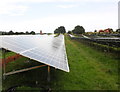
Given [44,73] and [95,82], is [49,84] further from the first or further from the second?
[95,82]

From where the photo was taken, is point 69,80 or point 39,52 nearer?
point 39,52

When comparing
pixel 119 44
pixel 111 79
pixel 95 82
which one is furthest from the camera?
pixel 119 44

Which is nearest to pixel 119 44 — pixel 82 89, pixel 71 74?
pixel 71 74

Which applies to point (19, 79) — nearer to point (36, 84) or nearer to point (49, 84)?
point (36, 84)

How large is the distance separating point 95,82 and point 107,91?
123cm

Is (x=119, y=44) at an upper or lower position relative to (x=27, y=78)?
upper

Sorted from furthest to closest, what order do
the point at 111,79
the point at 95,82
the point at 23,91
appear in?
the point at 111,79
the point at 95,82
the point at 23,91

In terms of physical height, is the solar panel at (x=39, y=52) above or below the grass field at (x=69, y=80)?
above

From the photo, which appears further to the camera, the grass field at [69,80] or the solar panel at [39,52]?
the grass field at [69,80]

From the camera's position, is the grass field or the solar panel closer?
A: the solar panel

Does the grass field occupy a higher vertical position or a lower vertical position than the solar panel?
lower

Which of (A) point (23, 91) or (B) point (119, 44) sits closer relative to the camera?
(A) point (23, 91)

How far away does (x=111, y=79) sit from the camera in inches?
356

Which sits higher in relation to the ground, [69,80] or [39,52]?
A: [39,52]
